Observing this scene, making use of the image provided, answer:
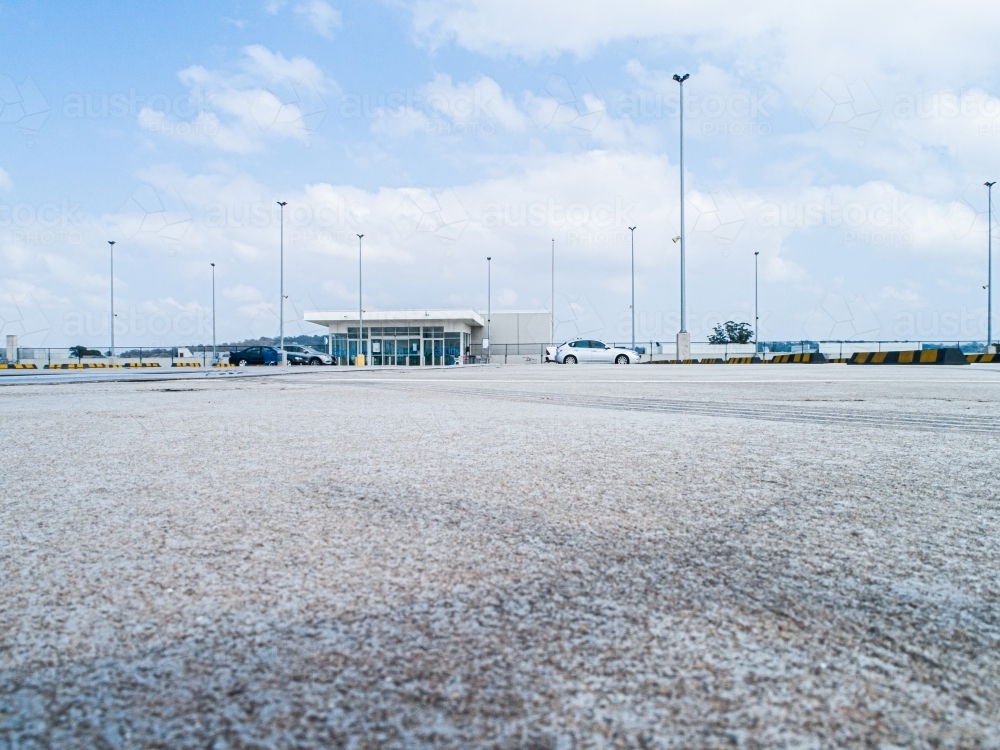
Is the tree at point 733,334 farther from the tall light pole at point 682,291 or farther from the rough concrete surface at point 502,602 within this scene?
the rough concrete surface at point 502,602

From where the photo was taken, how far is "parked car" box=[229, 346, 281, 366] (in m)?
46.8

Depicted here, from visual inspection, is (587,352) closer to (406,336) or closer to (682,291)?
(682,291)

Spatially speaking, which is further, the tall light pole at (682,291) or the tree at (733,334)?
the tree at (733,334)

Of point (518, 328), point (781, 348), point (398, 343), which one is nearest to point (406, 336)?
point (398, 343)

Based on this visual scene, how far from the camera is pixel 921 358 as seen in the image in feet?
68.0

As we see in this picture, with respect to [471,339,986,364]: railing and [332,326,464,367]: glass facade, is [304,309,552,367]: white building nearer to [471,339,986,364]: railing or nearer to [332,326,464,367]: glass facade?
[332,326,464,367]: glass facade

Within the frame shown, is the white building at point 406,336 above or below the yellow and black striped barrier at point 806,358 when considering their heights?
above

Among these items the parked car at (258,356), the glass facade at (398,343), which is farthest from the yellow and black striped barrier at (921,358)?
the glass facade at (398,343)

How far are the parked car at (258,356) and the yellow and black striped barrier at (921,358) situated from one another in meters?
36.1

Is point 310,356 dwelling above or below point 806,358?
above

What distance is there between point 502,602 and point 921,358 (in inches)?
912

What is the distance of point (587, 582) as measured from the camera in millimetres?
1521

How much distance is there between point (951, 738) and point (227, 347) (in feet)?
219

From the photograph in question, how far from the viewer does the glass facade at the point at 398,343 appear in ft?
197
